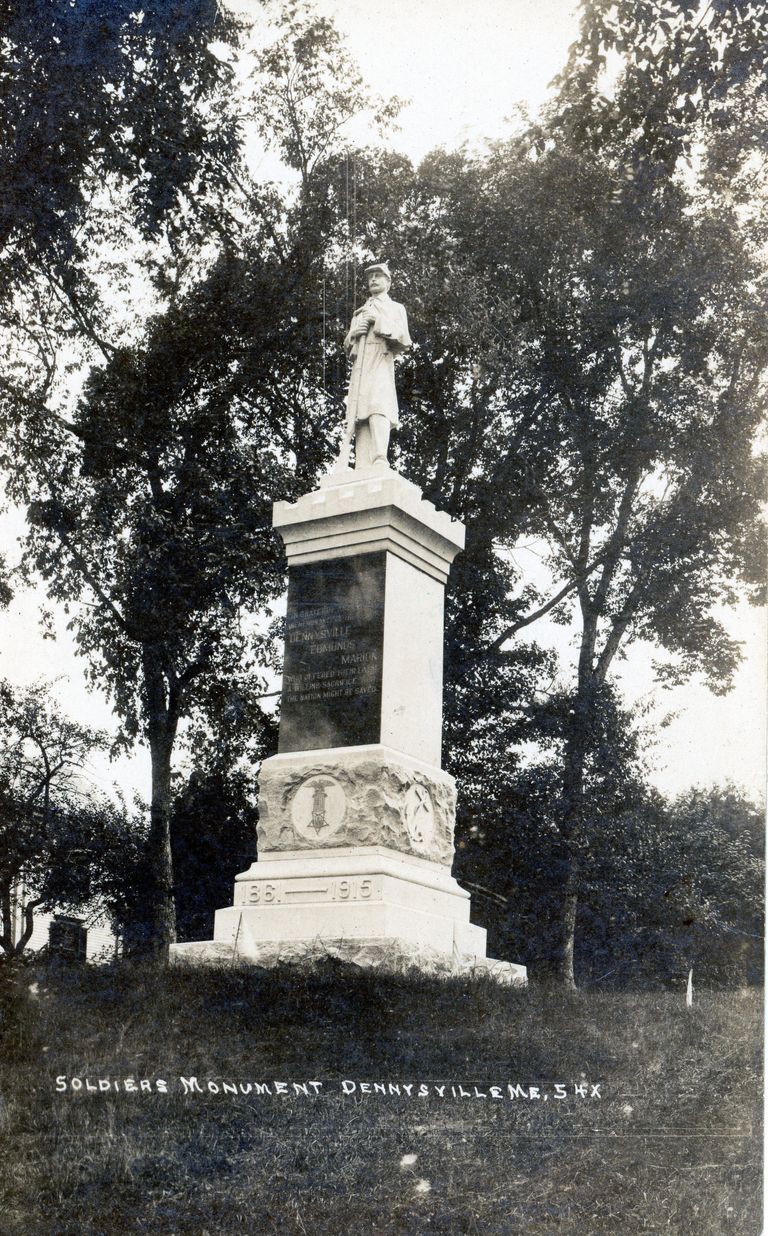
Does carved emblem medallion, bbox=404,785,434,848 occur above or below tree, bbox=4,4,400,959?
below

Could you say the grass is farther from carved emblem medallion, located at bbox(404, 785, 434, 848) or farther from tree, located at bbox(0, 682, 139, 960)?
tree, located at bbox(0, 682, 139, 960)

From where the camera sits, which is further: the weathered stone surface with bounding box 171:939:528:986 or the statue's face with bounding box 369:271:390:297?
the statue's face with bounding box 369:271:390:297

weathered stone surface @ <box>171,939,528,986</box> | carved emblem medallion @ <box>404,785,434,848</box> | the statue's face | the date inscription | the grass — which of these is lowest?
the grass

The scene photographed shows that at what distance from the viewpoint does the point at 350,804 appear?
879 centimetres

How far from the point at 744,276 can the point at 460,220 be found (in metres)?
3.74

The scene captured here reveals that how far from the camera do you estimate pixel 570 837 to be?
15375 mm

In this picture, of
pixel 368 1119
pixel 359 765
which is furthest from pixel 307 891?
pixel 368 1119

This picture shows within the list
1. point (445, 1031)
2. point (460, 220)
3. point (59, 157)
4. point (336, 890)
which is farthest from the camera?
point (460, 220)

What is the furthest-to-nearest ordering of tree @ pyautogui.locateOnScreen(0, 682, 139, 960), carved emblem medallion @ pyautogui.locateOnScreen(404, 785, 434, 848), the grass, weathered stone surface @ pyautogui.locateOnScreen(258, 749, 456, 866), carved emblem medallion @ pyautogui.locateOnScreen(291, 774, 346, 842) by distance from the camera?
tree @ pyautogui.locateOnScreen(0, 682, 139, 960) < carved emblem medallion @ pyautogui.locateOnScreen(404, 785, 434, 848) < carved emblem medallion @ pyautogui.locateOnScreen(291, 774, 346, 842) < weathered stone surface @ pyautogui.locateOnScreen(258, 749, 456, 866) < the grass

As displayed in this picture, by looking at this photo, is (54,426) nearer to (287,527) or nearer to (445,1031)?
(287,527)

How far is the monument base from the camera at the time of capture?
8.16 m

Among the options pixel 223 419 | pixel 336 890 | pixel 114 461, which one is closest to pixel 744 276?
pixel 223 419

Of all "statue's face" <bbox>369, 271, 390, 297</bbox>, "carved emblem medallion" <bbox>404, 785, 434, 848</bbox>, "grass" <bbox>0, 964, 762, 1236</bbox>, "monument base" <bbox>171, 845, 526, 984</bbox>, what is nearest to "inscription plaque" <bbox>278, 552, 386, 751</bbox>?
"carved emblem medallion" <bbox>404, 785, 434, 848</bbox>

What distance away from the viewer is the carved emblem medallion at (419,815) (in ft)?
29.5
